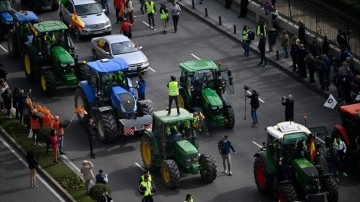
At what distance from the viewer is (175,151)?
143 ft

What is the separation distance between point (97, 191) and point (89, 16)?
21.4 m

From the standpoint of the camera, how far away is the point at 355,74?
172ft

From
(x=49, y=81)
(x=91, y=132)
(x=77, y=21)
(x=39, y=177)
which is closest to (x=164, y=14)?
A: (x=77, y=21)

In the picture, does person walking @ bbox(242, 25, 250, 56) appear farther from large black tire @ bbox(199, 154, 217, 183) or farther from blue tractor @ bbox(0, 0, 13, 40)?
large black tire @ bbox(199, 154, 217, 183)

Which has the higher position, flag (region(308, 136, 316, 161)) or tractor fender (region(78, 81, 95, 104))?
flag (region(308, 136, 316, 161))

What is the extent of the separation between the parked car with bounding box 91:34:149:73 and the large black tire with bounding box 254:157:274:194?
1447cm

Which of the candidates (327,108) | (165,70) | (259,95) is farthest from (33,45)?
(327,108)

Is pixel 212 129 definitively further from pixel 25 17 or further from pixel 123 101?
pixel 25 17

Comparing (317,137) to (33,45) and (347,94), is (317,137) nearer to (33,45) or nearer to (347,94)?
(347,94)

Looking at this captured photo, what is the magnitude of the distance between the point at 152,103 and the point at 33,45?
709 cm

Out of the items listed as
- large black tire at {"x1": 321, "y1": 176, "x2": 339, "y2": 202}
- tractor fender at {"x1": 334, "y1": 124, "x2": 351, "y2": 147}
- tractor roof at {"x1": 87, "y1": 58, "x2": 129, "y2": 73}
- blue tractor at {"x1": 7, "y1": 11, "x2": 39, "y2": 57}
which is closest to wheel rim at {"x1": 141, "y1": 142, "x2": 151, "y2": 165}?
tractor roof at {"x1": 87, "y1": 58, "x2": 129, "y2": 73}

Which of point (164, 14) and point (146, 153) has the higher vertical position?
point (164, 14)

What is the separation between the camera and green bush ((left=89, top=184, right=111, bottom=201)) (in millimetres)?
41156

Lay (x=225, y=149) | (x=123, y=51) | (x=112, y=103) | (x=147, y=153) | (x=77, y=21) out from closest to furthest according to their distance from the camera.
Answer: (x=225, y=149) → (x=147, y=153) → (x=112, y=103) → (x=123, y=51) → (x=77, y=21)
